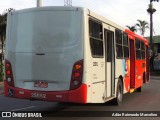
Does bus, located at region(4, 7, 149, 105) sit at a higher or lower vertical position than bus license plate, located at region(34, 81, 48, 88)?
higher

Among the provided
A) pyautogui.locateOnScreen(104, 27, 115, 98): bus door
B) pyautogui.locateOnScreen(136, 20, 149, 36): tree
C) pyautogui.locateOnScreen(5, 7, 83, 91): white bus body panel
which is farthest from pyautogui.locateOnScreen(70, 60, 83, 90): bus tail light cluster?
pyautogui.locateOnScreen(136, 20, 149, 36): tree

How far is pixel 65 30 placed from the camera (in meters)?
11.0

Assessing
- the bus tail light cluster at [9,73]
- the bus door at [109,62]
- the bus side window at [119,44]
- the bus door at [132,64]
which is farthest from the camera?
the bus door at [132,64]

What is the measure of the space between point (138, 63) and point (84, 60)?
28.4ft

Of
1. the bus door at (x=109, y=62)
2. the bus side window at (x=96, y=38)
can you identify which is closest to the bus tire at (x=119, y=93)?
the bus door at (x=109, y=62)

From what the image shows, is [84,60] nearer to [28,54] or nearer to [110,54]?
[28,54]

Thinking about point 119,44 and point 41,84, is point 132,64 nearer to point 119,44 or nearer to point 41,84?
point 119,44

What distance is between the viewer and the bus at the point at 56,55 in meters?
10.8

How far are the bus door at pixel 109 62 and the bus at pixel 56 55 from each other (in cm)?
55

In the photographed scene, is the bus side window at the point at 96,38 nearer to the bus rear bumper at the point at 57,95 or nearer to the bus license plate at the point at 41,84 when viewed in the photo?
the bus rear bumper at the point at 57,95

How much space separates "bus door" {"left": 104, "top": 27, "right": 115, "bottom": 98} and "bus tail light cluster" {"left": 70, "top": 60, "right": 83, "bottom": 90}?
2.24 m

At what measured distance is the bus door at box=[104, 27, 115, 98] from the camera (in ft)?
42.3

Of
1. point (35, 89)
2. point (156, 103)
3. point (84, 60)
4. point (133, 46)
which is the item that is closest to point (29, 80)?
point (35, 89)

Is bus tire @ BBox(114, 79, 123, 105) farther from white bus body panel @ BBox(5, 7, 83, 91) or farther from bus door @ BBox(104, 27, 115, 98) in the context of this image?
white bus body panel @ BBox(5, 7, 83, 91)
